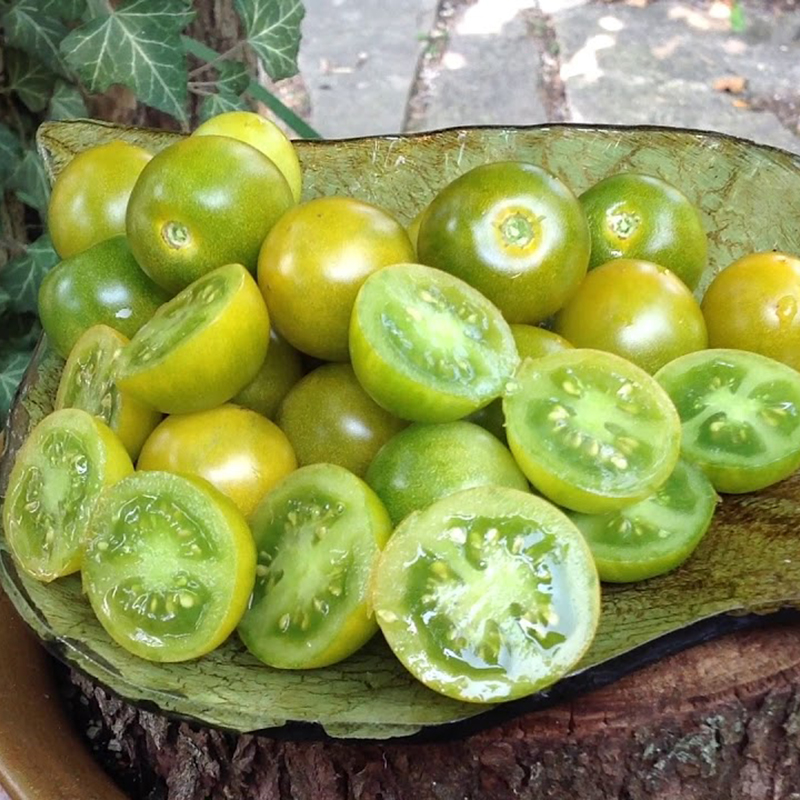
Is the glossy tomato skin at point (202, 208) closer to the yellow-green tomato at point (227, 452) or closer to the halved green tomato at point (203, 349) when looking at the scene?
the halved green tomato at point (203, 349)

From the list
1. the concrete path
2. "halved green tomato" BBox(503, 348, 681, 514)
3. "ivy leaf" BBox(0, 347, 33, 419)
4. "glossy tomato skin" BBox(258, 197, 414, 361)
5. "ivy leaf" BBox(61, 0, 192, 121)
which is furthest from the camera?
the concrete path

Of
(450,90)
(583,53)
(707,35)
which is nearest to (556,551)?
(450,90)

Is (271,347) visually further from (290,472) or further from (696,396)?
(696,396)

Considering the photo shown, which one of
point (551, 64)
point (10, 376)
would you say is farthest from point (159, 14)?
point (551, 64)

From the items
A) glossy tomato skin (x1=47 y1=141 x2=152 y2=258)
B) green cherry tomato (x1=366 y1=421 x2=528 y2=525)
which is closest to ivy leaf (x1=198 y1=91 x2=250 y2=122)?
glossy tomato skin (x1=47 y1=141 x2=152 y2=258)

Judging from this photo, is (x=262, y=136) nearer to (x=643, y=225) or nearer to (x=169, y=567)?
(x=643, y=225)

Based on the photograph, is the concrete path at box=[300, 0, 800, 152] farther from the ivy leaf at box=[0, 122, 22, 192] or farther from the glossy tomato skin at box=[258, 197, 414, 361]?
the glossy tomato skin at box=[258, 197, 414, 361]
